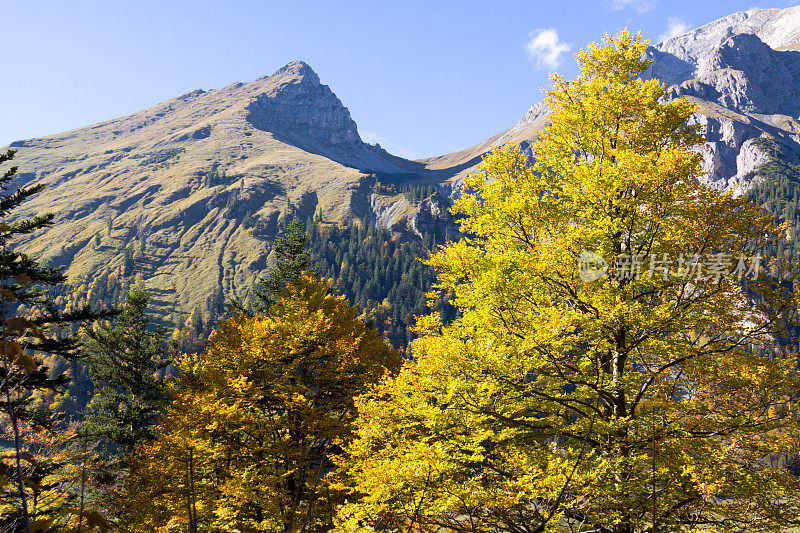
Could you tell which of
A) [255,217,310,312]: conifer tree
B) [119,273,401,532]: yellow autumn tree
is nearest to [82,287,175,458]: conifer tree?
[255,217,310,312]: conifer tree

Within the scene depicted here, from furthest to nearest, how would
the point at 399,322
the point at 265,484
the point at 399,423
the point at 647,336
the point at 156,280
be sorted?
the point at 156,280 < the point at 399,322 < the point at 265,484 < the point at 399,423 < the point at 647,336

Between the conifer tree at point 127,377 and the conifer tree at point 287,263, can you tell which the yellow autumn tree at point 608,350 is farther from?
the conifer tree at point 127,377

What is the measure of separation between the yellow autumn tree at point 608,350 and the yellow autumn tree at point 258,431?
5395 mm

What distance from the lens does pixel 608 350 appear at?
10.3 meters

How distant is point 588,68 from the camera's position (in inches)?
480

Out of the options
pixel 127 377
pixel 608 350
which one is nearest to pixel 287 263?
pixel 127 377

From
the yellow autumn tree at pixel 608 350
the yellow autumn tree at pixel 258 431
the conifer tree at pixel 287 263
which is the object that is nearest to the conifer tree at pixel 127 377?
the conifer tree at pixel 287 263

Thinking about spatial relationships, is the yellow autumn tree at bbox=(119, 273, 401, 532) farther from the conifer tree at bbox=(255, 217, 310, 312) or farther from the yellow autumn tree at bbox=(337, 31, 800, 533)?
the conifer tree at bbox=(255, 217, 310, 312)

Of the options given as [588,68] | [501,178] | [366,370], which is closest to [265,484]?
[366,370]

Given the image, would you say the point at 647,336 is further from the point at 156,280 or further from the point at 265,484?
the point at 156,280

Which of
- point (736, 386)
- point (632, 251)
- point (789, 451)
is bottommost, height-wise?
point (789, 451)

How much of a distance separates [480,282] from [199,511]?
13051mm

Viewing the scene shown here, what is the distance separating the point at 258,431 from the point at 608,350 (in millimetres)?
12756

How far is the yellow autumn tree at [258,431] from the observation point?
14.9 m
